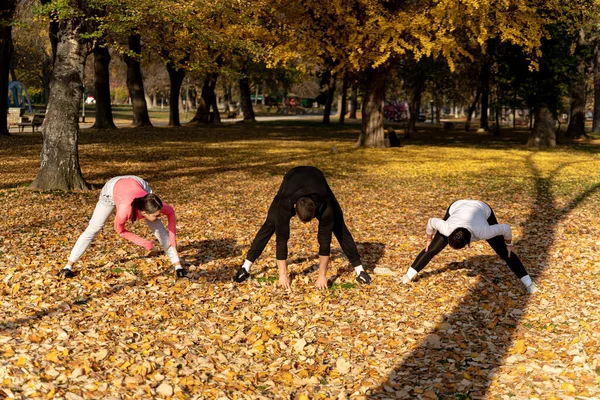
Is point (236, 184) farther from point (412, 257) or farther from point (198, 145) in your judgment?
point (198, 145)

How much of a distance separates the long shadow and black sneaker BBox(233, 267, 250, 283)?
2.39 metres

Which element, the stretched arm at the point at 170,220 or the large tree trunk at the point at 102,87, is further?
the large tree trunk at the point at 102,87

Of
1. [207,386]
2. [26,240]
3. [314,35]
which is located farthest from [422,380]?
[314,35]

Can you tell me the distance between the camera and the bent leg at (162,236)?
25.0 ft

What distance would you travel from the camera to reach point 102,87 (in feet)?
109

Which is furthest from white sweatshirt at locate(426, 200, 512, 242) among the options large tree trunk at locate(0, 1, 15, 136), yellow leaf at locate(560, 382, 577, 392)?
large tree trunk at locate(0, 1, 15, 136)

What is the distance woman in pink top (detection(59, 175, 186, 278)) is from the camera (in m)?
6.74

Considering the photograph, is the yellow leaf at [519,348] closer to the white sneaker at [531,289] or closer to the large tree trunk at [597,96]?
the white sneaker at [531,289]

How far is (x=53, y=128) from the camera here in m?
13.1

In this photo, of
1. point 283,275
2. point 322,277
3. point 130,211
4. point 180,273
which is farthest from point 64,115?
point 322,277

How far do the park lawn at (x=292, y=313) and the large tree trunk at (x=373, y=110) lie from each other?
45.2ft

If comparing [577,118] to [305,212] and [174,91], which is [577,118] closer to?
[174,91]

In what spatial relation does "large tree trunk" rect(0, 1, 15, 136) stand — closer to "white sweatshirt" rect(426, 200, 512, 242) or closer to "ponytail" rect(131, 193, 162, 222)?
"ponytail" rect(131, 193, 162, 222)

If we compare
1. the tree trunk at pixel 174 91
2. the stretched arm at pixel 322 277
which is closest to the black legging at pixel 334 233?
the stretched arm at pixel 322 277
